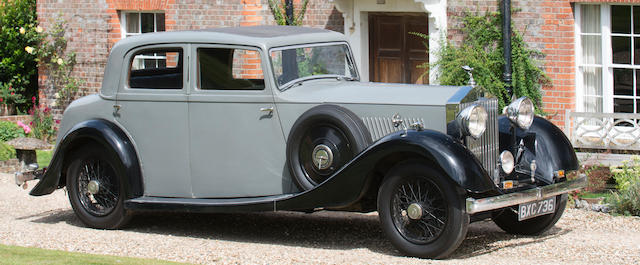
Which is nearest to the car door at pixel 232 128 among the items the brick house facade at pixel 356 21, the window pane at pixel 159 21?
the brick house facade at pixel 356 21

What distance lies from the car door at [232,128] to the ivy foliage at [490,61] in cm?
456

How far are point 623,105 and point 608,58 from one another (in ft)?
1.93

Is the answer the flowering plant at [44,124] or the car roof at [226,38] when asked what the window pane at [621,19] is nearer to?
the car roof at [226,38]

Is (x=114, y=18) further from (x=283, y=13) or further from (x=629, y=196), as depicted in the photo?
(x=629, y=196)

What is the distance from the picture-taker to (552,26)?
11.6m

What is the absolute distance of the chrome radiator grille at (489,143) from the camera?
278 inches

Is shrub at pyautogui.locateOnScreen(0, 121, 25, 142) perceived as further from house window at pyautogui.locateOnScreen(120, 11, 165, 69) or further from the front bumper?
the front bumper

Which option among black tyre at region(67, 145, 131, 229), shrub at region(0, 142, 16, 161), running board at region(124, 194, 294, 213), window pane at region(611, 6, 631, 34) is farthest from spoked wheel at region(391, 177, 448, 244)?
shrub at region(0, 142, 16, 161)

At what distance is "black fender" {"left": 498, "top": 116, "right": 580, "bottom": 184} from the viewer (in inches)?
297

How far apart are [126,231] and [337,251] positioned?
2127mm

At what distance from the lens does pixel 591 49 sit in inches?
453

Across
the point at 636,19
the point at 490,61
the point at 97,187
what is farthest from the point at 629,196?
the point at 97,187

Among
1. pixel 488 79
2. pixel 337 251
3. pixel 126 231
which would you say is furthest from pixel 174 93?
pixel 488 79

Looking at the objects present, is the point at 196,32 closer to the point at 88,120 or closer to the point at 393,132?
the point at 88,120
